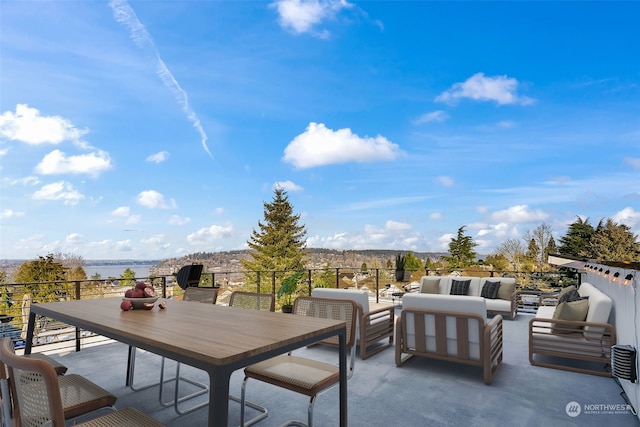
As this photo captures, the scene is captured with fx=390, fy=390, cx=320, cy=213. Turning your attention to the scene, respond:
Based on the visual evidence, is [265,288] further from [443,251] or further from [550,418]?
[550,418]

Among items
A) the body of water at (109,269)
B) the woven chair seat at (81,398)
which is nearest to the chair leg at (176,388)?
the woven chair seat at (81,398)

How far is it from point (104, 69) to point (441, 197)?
13586 millimetres

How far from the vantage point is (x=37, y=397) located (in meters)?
1.35

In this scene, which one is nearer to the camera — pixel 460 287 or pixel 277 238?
pixel 460 287

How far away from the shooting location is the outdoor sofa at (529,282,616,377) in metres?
3.75

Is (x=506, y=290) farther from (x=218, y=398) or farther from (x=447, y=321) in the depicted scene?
(x=218, y=398)

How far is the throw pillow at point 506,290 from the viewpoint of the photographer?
6.96 meters

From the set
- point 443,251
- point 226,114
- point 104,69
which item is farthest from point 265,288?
point 104,69

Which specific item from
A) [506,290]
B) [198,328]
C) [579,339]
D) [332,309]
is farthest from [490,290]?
[198,328]

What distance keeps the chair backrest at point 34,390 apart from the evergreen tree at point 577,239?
855 inches

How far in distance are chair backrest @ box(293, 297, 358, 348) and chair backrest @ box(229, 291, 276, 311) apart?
198mm

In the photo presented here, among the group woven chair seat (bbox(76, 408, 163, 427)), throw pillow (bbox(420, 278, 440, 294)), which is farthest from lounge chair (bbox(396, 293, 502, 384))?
throw pillow (bbox(420, 278, 440, 294))

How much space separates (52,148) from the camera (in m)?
17.2

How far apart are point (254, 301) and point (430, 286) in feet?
17.7
